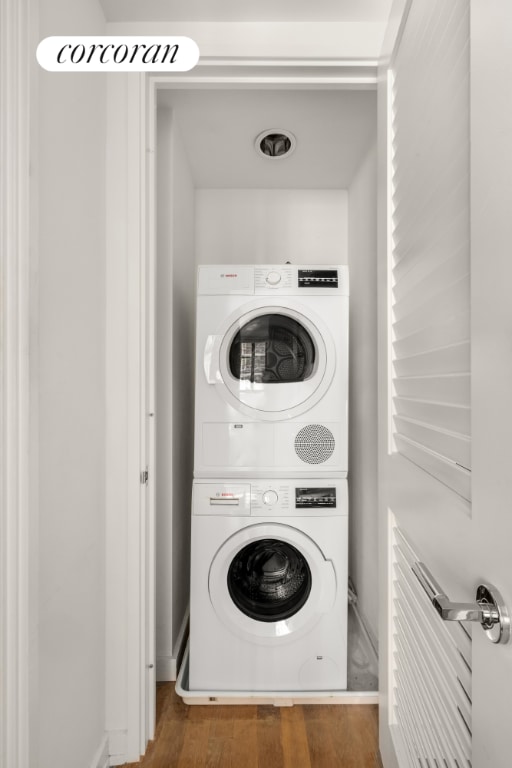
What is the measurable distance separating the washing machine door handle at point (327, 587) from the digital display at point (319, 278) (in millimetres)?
1057

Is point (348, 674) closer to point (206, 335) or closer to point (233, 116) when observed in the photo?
point (206, 335)

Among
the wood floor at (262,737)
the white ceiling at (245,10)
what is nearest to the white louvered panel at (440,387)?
the white ceiling at (245,10)

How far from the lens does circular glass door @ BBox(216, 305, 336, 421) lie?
1.74 m

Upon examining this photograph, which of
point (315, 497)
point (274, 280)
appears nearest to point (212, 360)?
point (274, 280)

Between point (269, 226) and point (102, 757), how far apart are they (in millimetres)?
2417

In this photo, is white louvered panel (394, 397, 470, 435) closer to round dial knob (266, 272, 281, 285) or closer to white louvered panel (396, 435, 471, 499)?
white louvered panel (396, 435, 471, 499)

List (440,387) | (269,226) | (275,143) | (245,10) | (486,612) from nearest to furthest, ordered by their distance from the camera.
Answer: (486,612) < (440,387) < (245,10) < (275,143) < (269,226)

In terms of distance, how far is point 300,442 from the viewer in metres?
1.75

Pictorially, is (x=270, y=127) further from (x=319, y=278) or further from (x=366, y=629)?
(x=366, y=629)

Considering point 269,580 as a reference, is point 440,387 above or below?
above

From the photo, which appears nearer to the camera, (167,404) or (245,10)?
(245,10)

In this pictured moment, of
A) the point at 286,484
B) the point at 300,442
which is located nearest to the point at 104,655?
the point at 286,484

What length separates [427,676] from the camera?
35.0 inches

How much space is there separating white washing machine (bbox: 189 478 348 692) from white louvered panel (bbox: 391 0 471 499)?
706mm
